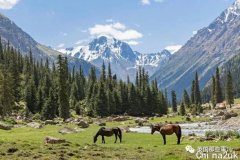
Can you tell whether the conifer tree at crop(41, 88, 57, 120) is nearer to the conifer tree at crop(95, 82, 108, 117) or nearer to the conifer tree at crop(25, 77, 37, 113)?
the conifer tree at crop(25, 77, 37, 113)

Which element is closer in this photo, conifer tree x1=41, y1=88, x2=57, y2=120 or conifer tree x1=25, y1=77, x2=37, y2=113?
conifer tree x1=41, y1=88, x2=57, y2=120

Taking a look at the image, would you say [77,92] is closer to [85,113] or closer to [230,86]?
[85,113]

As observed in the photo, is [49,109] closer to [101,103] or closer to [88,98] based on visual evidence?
[101,103]

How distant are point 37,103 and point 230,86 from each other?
88114 millimetres

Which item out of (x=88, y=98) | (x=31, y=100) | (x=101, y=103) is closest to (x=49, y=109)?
(x=31, y=100)

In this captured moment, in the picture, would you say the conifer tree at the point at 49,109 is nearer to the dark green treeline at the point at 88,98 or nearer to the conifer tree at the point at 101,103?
the dark green treeline at the point at 88,98

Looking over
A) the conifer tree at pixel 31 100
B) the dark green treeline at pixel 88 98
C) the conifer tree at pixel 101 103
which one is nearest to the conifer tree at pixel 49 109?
the dark green treeline at pixel 88 98

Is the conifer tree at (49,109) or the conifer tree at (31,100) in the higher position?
the conifer tree at (31,100)

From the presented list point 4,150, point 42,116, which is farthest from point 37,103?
point 4,150

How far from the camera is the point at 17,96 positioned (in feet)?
581

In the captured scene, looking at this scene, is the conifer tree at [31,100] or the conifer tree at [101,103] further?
the conifer tree at [101,103]

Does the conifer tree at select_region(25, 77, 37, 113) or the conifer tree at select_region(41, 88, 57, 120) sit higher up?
the conifer tree at select_region(25, 77, 37, 113)

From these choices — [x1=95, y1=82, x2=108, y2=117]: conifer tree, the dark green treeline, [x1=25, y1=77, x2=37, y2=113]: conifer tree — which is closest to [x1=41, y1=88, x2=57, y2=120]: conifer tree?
the dark green treeline

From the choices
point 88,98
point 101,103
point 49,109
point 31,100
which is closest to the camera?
point 49,109
